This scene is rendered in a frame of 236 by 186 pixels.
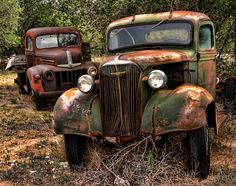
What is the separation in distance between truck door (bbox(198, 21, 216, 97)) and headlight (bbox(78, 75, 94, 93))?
1609 millimetres

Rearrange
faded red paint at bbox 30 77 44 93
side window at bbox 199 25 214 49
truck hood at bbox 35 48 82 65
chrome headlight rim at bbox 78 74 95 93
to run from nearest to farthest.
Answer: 1. chrome headlight rim at bbox 78 74 95 93
2. side window at bbox 199 25 214 49
3. faded red paint at bbox 30 77 44 93
4. truck hood at bbox 35 48 82 65

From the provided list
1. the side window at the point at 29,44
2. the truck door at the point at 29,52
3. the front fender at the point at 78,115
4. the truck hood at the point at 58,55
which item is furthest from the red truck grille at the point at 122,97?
the side window at the point at 29,44

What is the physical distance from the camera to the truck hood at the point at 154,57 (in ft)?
16.8

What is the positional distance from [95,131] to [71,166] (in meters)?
0.73

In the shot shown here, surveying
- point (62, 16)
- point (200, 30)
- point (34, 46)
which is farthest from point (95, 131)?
point (62, 16)

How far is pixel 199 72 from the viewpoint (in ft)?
19.9

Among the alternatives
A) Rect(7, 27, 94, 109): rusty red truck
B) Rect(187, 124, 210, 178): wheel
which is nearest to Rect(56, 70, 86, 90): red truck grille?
Rect(7, 27, 94, 109): rusty red truck

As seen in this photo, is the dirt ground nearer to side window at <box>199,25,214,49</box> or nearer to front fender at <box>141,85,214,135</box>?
front fender at <box>141,85,214,135</box>

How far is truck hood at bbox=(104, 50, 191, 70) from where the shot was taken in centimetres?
511

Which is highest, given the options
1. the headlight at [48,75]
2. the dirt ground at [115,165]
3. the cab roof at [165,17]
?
the cab roof at [165,17]

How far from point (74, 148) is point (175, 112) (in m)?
1.47

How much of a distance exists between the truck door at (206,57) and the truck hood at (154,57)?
16.5 inches

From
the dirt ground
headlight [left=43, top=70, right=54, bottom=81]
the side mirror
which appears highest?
the side mirror

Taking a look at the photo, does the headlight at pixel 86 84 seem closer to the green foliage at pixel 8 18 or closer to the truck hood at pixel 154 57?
the truck hood at pixel 154 57
